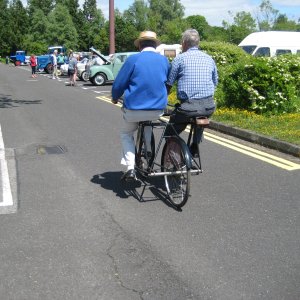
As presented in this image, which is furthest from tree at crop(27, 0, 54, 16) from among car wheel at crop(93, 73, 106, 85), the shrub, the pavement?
the pavement

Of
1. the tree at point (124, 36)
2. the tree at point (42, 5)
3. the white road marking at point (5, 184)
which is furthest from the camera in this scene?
the tree at point (42, 5)

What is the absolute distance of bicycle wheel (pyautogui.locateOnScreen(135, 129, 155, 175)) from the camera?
18.4 feet

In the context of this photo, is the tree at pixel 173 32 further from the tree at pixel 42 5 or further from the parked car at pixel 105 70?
the parked car at pixel 105 70

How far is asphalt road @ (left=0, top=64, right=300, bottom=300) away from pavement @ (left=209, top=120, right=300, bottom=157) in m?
0.23

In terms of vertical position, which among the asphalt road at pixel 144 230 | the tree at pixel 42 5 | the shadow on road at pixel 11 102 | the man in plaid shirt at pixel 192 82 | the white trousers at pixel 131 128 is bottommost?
the shadow on road at pixel 11 102

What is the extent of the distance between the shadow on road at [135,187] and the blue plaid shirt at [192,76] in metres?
1.21

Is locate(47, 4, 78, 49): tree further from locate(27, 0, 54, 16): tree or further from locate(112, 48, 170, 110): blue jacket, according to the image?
locate(112, 48, 170, 110): blue jacket

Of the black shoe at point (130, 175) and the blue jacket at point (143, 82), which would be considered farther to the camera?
the black shoe at point (130, 175)

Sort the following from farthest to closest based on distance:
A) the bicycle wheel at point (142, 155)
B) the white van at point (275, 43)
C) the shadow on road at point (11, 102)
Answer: the white van at point (275, 43)
the shadow on road at point (11, 102)
the bicycle wheel at point (142, 155)

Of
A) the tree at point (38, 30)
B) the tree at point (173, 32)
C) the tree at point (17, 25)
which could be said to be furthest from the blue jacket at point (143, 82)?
the tree at point (17, 25)

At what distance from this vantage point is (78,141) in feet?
29.3

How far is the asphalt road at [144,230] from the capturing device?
11.4ft

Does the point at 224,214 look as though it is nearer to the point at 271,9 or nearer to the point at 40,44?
the point at 271,9

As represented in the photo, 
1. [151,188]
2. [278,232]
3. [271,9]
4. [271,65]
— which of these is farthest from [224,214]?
[271,9]
